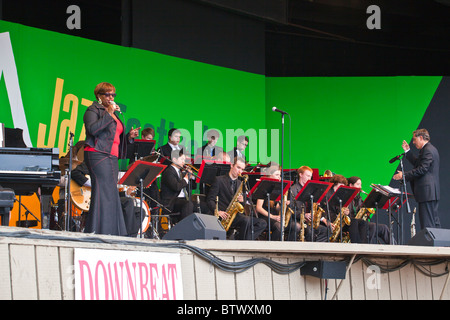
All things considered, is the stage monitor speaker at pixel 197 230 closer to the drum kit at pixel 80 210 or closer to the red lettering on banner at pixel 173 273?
the red lettering on banner at pixel 173 273

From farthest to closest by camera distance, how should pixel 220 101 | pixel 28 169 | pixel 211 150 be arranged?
pixel 220 101
pixel 211 150
pixel 28 169

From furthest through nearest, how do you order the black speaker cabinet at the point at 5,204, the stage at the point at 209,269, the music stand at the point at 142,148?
the music stand at the point at 142,148, the black speaker cabinet at the point at 5,204, the stage at the point at 209,269

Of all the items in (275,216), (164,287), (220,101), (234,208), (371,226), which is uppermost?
(220,101)

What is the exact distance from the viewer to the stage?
219 centimetres

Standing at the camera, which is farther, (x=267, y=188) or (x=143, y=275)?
(x=267, y=188)

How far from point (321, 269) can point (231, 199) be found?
12.8 ft

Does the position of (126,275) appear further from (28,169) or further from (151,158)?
(151,158)

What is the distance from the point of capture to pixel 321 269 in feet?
11.8

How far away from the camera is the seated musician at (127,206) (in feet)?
20.3

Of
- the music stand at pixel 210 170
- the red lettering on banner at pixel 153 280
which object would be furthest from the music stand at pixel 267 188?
the red lettering on banner at pixel 153 280

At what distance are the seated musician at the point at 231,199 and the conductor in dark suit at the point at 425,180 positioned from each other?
1.80 meters

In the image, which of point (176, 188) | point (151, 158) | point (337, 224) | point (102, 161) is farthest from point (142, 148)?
point (337, 224)

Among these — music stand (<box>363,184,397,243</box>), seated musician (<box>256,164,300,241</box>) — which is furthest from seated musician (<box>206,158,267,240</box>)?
music stand (<box>363,184,397,243</box>)

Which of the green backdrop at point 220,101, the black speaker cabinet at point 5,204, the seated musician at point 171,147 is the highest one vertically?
the green backdrop at point 220,101
